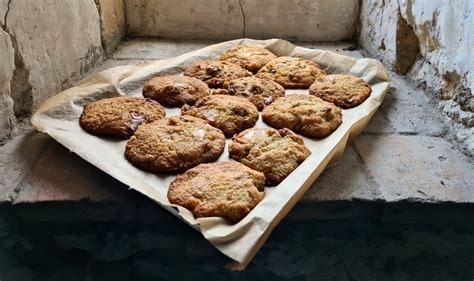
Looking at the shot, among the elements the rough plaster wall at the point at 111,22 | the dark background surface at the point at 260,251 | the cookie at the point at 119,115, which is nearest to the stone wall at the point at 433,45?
the dark background surface at the point at 260,251

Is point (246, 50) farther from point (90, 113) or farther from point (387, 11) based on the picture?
point (90, 113)

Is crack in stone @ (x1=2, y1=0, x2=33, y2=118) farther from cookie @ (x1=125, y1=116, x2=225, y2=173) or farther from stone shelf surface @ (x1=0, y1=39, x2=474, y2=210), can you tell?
cookie @ (x1=125, y1=116, x2=225, y2=173)

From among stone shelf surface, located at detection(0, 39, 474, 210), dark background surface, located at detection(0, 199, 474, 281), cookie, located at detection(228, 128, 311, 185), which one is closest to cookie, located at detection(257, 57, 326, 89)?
stone shelf surface, located at detection(0, 39, 474, 210)

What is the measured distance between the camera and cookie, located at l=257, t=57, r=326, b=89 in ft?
6.41

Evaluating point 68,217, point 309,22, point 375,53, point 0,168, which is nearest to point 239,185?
point 68,217

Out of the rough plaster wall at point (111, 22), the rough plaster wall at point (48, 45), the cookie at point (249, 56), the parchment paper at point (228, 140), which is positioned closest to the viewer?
the parchment paper at point (228, 140)

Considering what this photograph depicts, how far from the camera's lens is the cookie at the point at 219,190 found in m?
1.21

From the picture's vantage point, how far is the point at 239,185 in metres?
1.29

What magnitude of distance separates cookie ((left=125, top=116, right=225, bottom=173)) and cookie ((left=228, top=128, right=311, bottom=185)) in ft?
0.25

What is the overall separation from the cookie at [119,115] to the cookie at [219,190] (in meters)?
0.34

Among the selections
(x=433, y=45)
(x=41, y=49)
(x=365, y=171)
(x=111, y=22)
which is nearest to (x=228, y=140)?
(x=365, y=171)

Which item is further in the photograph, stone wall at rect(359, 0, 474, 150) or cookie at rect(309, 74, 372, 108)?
cookie at rect(309, 74, 372, 108)

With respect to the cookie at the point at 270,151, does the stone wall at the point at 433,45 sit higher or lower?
higher

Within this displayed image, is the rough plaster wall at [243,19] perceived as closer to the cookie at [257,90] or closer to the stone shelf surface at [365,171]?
the cookie at [257,90]
